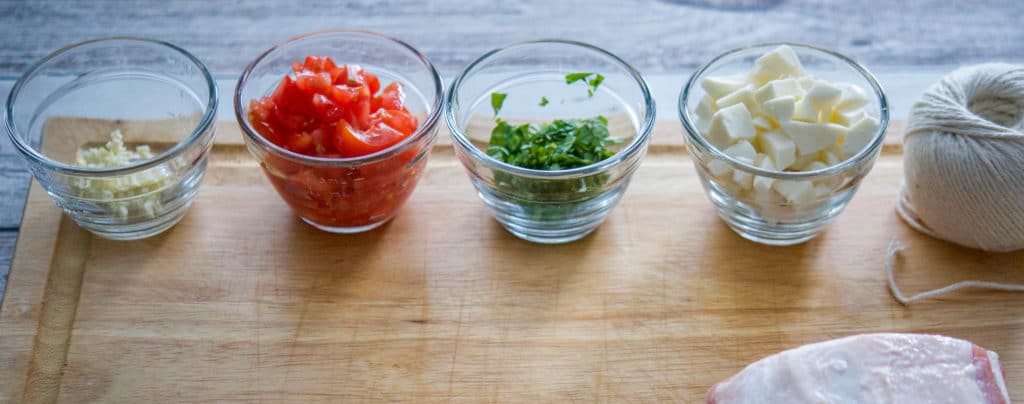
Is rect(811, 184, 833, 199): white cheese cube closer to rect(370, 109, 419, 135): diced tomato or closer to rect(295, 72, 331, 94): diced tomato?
rect(370, 109, 419, 135): diced tomato

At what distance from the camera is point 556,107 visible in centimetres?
236

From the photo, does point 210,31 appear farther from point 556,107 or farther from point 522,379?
point 522,379

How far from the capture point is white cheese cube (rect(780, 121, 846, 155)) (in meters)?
1.97

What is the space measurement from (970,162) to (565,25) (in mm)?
1343

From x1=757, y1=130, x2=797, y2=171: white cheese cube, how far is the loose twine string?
331 mm

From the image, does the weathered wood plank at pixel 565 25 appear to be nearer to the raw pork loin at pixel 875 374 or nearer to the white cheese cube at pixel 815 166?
the white cheese cube at pixel 815 166


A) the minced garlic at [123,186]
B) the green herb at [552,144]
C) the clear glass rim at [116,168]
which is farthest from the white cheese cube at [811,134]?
the minced garlic at [123,186]

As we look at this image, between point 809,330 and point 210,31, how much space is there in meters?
2.02

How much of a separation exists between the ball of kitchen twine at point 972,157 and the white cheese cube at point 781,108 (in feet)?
1.14

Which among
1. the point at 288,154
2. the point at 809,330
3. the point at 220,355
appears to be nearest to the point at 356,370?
the point at 220,355

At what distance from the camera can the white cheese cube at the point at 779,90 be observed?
2.00 m

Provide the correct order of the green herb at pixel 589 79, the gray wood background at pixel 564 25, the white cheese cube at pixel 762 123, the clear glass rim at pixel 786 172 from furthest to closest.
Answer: the gray wood background at pixel 564 25
the green herb at pixel 589 79
the white cheese cube at pixel 762 123
the clear glass rim at pixel 786 172

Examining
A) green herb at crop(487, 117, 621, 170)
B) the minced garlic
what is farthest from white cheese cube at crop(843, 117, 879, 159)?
the minced garlic

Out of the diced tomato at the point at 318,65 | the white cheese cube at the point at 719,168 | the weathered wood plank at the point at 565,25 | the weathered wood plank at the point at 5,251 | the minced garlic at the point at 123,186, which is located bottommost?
the weathered wood plank at the point at 5,251
